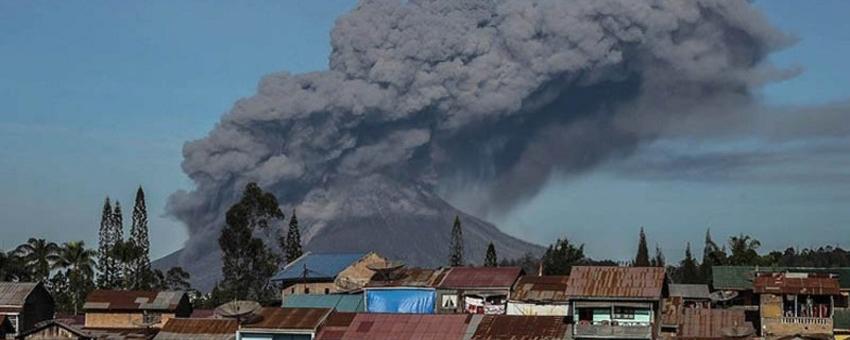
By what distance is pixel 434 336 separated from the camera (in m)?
59.8

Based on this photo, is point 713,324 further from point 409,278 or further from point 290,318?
point 290,318

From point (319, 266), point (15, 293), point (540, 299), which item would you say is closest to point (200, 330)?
point (15, 293)

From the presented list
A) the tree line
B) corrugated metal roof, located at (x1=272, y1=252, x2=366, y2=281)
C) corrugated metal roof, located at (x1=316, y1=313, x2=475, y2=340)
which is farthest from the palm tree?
corrugated metal roof, located at (x1=316, y1=313, x2=475, y2=340)

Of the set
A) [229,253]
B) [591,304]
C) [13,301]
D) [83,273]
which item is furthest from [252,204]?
[591,304]

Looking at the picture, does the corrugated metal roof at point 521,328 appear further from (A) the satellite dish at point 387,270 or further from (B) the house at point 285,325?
(A) the satellite dish at point 387,270

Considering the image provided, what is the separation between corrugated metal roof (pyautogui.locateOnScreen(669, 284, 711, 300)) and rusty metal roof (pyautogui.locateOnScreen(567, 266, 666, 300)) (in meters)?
17.1

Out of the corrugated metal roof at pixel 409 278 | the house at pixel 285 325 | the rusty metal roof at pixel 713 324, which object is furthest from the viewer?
the corrugated metal roof at pixel 409 278

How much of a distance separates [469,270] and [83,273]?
157ft

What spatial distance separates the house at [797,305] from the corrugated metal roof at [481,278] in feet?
45.4

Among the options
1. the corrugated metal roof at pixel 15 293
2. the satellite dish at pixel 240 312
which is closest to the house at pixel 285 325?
the satellite dish at pixel 240 312

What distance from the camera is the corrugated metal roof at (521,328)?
58969 millimetres

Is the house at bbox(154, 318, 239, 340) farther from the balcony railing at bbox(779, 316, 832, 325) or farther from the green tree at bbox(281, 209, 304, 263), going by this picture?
the green tree at bbox(281, 209, 304, 263)

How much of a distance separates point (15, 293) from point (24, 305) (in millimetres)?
1197

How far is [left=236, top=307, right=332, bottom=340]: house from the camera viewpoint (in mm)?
61312
